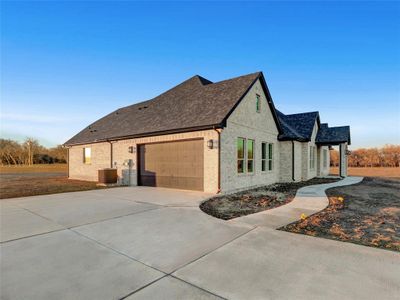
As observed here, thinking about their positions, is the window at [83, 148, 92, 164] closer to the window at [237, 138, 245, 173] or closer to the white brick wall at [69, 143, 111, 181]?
the white brick wall at [69, 143, 111, 181]

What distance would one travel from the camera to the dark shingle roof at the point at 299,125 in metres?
16.3

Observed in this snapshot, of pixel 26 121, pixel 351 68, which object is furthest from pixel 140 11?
pixel 26 121

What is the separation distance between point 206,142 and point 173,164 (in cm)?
273

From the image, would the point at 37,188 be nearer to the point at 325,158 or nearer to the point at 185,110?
the point at 185,110

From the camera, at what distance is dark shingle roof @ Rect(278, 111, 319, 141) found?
16.3 m

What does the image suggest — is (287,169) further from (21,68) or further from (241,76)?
(21,68)

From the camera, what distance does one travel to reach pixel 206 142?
10.4 metres

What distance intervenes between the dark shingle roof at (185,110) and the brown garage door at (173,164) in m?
1.00

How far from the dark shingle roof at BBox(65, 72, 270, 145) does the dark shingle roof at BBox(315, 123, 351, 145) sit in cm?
859

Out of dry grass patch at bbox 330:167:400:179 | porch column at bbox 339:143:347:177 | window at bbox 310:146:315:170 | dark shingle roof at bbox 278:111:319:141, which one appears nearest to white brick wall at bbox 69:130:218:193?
dark shingle roof at bbox 278:111:319:141

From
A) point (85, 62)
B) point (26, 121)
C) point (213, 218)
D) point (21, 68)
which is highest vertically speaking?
point (85, 62)

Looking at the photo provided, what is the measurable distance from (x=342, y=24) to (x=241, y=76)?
236 inches

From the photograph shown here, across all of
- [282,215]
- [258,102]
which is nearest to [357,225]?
[282,215]

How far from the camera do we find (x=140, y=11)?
11219 mm
